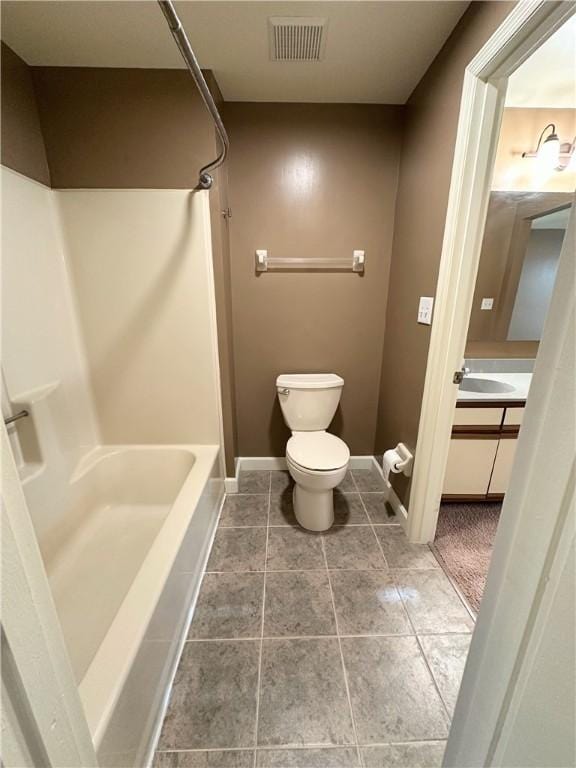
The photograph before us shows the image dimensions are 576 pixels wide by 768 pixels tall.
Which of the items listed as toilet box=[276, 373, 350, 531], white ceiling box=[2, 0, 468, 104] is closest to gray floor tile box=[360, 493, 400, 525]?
toilet box=[276, 373, 350, 531]

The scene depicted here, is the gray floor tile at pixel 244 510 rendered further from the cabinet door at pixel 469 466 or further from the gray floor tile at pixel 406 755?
the cabinet door at pixel 469 466

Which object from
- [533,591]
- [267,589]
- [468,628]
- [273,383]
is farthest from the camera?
[273,383]

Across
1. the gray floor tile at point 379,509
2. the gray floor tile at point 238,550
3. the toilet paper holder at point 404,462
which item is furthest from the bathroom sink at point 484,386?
the gray floor tile at point 238,550

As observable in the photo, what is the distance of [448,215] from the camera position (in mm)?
1233

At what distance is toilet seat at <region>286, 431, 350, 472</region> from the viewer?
5.11 feet

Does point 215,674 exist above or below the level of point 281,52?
below

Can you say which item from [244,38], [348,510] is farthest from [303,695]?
[244,38]

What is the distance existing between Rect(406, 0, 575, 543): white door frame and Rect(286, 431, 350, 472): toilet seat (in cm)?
40

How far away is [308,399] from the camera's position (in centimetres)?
192

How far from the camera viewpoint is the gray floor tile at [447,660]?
1030 millimetres

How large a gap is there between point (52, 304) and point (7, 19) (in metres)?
1.05

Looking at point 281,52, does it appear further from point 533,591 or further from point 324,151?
point 533,591

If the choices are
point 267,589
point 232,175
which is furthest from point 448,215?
point 267,589

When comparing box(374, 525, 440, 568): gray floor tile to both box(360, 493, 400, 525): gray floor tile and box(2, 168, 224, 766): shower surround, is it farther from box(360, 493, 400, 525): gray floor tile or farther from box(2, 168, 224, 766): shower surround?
box(2, 168, 224, 766): shower surround
